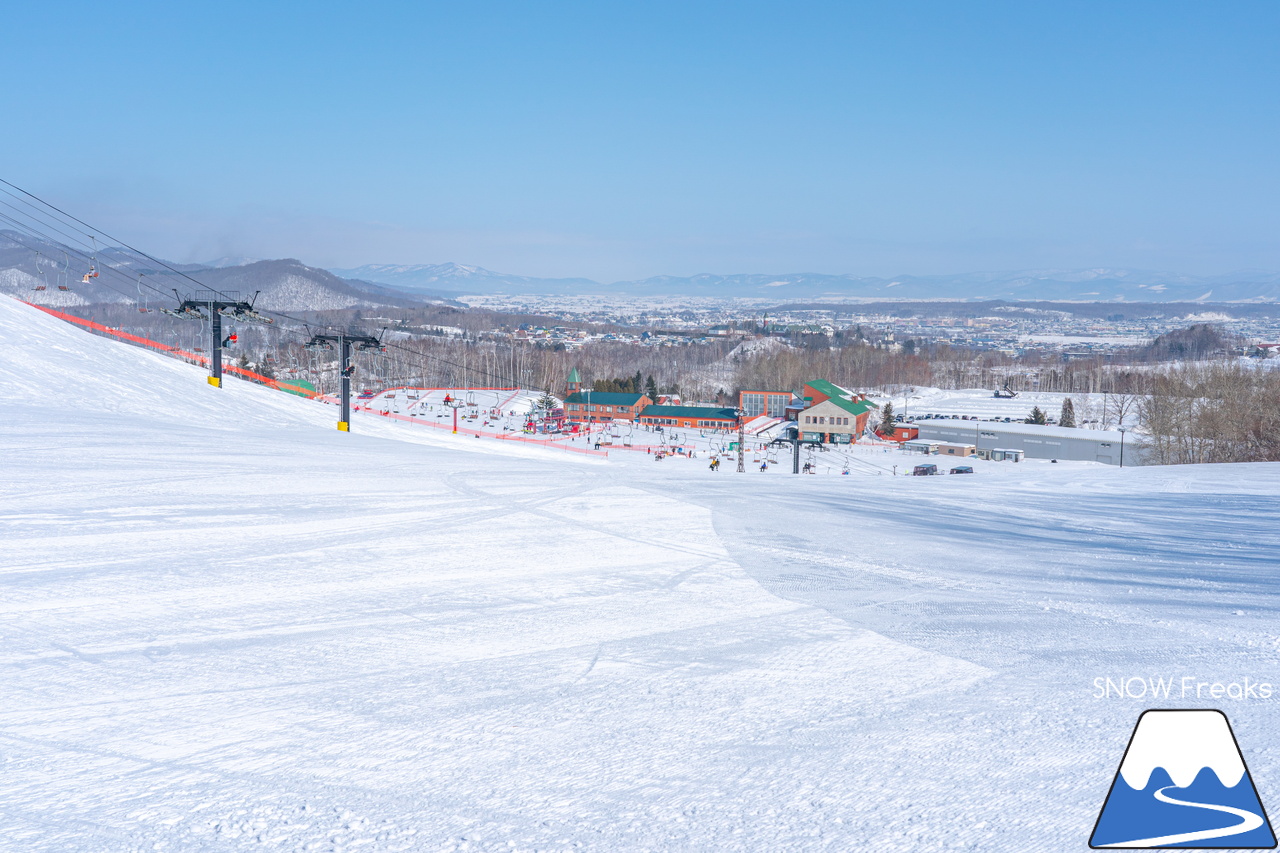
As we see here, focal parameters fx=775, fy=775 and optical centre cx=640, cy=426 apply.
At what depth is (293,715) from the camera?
337 centimetres

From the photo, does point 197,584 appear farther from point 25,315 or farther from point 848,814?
point 25,315

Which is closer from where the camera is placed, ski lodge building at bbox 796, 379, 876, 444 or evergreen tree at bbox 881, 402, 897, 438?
ski lodge building at bbox 796, 379, 876, 444

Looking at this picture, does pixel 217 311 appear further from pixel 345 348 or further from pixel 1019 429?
pixel 1019 429

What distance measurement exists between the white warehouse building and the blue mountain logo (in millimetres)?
31720

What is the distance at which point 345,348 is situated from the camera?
2152 cm

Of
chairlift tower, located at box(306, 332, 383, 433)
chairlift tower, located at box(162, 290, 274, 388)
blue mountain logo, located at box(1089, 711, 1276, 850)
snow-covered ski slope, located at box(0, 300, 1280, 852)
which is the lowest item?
snow-covered ski slope, located at box(0, 300, 1280, 852)

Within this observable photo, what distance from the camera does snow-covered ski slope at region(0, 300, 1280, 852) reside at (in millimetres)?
2643

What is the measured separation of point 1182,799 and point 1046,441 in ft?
124

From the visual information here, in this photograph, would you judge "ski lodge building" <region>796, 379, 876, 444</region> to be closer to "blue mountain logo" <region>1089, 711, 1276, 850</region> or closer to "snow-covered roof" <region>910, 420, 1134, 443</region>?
"snow-covered roof" <region>910, 420, 1134, 443</region>

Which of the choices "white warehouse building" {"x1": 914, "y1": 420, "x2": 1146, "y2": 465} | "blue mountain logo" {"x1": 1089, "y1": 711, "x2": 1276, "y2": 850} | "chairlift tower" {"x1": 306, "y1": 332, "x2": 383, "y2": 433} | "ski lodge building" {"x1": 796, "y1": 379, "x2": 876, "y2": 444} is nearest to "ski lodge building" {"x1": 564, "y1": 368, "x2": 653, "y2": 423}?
"ski lodge building" {"x1": 796, "y1": 379, "x2": 876, "y2": 444}

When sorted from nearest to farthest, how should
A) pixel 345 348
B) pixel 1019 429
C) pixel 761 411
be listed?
pixel 345 348
pixel 1019 429
pixel 761 411

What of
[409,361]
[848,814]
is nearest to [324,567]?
[848,814]

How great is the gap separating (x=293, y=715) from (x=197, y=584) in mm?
2267

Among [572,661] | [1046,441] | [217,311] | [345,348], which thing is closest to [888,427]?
[1046,441]
